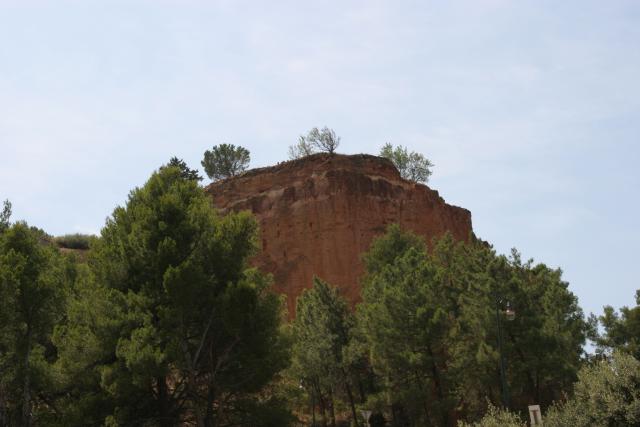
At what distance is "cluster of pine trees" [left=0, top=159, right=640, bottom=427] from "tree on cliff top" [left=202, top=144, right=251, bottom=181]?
131 ft

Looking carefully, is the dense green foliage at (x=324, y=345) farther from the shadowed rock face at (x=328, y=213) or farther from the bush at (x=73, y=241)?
the bush at (x=73, y=241)

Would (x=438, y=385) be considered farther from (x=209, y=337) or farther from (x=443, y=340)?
(x=209, y=337)

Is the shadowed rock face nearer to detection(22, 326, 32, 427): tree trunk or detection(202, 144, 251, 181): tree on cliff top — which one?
detection(202, 144, 251, 181): tree on cliff top

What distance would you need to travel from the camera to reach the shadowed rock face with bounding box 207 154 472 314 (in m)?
60.9

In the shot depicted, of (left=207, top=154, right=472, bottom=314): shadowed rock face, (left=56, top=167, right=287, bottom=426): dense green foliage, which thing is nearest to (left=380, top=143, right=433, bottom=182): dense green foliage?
(left=207, top=154, right=472, bottom=314): shadowed rock face

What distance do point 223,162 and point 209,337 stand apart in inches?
1964

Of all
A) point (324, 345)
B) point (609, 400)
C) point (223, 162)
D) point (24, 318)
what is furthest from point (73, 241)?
point (609, 400)

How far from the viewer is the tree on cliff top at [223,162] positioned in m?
77.9

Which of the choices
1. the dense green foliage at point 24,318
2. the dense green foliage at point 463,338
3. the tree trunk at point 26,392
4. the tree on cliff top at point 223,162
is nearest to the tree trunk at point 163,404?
the dense green foliage at point 24,318

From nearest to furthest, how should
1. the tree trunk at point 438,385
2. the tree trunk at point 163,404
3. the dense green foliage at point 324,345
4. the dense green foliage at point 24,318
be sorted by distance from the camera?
the tree trunk at point 163,404, the dense green foliage at point 24,318, the tree trunk at point 438,385, the dense green foliage at point 324,345

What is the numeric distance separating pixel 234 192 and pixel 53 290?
3895 cm

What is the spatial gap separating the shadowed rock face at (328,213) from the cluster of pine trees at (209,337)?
72.5ft

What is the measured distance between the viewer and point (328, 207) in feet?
A: 204

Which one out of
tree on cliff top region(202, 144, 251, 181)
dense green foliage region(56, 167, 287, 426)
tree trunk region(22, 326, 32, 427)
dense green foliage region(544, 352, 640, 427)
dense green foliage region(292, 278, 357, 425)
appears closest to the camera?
dense green foliage region(544, 352, 640, 427)
